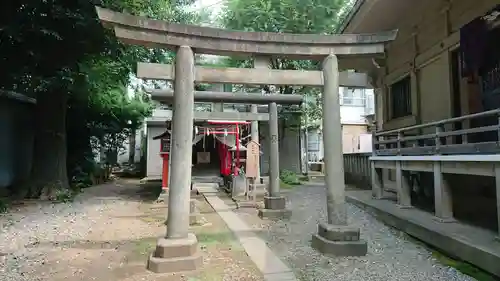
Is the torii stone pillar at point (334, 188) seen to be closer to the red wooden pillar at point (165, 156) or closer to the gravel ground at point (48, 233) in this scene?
the gravel ground at point (48, 233)

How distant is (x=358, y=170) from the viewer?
600 inches

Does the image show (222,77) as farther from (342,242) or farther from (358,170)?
(358,170)

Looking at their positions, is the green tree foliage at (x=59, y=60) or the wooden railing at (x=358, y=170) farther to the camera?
the wooden railing at (x=358, y=170)

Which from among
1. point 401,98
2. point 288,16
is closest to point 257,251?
point 401,98

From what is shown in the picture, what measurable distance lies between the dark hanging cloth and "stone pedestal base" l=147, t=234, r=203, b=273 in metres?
5.76

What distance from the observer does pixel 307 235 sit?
6758 mm

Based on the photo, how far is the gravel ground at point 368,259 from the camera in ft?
14.8

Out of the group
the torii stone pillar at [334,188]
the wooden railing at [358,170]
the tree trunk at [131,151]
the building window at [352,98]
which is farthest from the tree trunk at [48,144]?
the building window at [352,98]

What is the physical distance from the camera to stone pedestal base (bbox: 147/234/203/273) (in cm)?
458

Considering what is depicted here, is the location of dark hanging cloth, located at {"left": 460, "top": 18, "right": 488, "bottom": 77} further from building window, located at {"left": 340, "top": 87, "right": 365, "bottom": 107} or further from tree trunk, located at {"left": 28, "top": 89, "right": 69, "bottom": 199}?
building window, located at {"left": 340, "top": 87, "right": 365, "bottom": 107}

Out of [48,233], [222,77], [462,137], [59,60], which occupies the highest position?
[59,60]

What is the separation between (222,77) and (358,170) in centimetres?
1134

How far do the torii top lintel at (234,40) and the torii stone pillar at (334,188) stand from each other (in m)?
0.31

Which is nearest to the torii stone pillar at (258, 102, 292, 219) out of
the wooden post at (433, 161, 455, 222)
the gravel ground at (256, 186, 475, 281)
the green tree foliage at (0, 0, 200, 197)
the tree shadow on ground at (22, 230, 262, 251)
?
the gravel ground at (256, 186, 475, 281)
